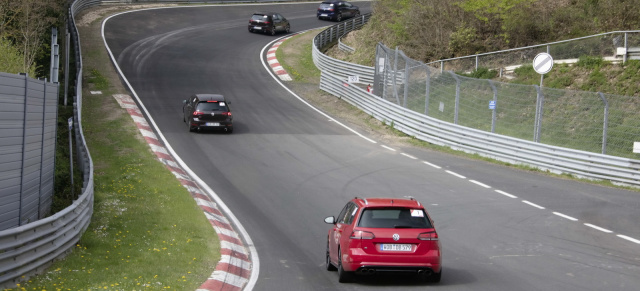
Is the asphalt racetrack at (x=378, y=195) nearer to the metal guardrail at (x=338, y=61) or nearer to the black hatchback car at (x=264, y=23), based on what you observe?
the metal guardrail at (x=338, y=61)

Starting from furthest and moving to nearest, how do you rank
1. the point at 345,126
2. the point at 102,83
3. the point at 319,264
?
the point at 102,83 < the point at 345,126 < the point at 319,264

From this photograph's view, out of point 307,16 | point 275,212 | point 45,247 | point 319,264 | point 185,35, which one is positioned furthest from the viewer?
point 307,16

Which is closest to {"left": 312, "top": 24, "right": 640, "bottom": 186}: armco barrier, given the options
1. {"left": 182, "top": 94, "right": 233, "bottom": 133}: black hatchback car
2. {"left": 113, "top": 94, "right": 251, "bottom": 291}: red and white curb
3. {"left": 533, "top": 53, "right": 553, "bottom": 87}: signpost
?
{"left": 533, "top": 53, "right": 553, "bottom": 87}: signpost

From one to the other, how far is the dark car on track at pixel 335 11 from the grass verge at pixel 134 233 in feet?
126

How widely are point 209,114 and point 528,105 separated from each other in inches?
471

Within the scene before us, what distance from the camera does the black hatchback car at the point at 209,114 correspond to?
28.9 m

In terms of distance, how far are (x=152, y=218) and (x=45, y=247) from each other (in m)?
4.70

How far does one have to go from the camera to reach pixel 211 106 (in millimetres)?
29438

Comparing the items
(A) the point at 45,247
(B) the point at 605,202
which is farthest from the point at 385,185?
(A) the point at 45,247

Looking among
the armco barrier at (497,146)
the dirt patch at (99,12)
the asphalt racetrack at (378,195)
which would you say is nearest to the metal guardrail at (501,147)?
the armco barrier at (497,146)

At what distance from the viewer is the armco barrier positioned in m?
21.4

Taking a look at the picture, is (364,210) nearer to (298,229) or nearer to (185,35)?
(298,229)

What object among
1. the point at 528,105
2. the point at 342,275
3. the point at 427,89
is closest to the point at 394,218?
the point at 342,275

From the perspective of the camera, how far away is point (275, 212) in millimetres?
18094
